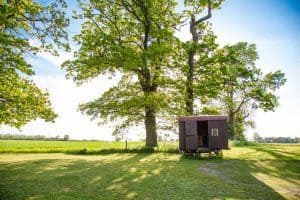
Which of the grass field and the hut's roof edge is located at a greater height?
the hut's roof edge

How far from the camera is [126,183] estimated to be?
11.6 metres

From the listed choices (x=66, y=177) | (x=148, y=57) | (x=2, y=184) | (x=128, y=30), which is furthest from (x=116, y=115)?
(x=2, y=184)

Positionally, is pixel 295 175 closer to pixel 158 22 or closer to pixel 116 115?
pixel 116 115

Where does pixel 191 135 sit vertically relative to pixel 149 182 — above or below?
above

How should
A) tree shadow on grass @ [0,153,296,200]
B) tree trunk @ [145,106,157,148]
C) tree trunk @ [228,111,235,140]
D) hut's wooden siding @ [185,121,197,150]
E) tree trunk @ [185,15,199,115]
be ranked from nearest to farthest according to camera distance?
tree shadow on grass @ [0,153,296,200], hut's wooden siding @ [185,121,197,150], tree trunk @ [185,15,199,115], tree trunk @ [145,106,157,148], tree trunk @ [228,111,235,140]

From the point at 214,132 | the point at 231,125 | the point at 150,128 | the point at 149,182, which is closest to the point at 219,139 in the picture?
the point at 214,132

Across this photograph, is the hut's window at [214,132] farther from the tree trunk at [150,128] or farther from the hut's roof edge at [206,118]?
the tree trunk at [150,128]

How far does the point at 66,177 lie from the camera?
41.5 feet

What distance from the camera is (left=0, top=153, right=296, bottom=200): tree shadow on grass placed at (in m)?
9.84

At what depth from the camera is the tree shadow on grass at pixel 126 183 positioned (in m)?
9.84

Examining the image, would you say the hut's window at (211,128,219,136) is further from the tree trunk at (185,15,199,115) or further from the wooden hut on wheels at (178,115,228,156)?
the tree trunk at (185,15,199,115)

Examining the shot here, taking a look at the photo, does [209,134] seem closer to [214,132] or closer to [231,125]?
[214,132]

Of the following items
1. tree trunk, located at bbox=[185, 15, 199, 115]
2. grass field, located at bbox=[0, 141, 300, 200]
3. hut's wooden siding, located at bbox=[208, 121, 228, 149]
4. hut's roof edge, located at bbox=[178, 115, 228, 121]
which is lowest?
grass field, located at bbox=[0, 141, 300, 200]


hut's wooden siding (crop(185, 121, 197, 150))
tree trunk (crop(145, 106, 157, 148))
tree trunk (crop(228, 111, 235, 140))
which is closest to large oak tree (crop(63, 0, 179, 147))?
tree trunk (crop(145, 106, 157, 148))
